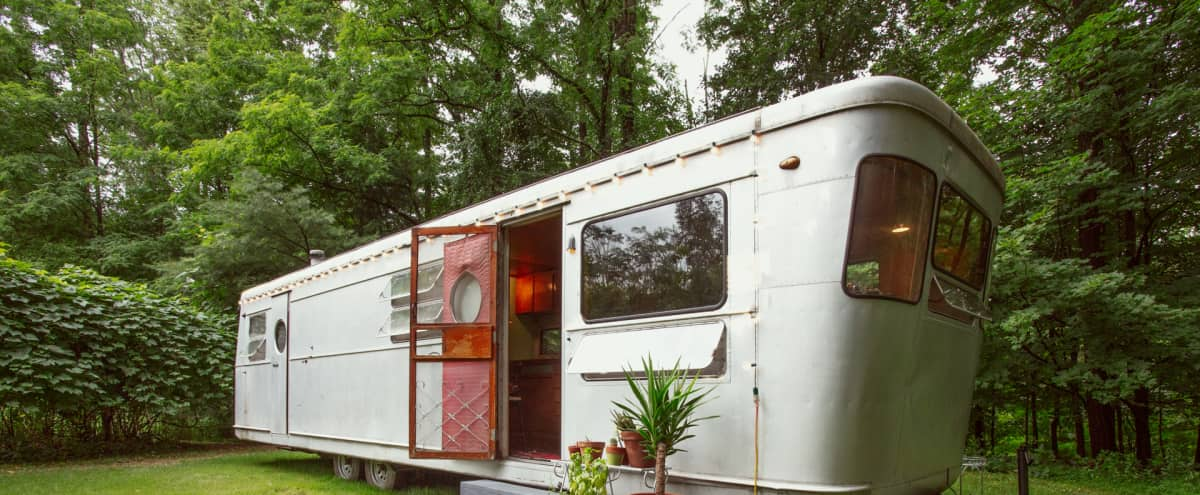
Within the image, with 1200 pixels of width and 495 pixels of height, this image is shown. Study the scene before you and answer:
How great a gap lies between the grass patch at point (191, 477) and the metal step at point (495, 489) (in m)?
1.85

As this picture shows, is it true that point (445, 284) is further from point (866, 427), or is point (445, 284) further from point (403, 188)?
point (403, 188)

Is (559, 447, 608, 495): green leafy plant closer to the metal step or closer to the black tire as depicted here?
the metal step

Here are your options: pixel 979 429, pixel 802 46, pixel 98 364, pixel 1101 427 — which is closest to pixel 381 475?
pixel 98 364

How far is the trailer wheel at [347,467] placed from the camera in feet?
25.0

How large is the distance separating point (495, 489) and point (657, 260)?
1.97 metres

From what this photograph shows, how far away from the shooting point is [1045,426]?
42.9 feet

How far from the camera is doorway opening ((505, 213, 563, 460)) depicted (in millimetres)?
7129

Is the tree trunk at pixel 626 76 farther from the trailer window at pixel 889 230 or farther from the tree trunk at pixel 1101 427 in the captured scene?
the trailer window at pixel 889 230

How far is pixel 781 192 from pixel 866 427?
117 centimetres

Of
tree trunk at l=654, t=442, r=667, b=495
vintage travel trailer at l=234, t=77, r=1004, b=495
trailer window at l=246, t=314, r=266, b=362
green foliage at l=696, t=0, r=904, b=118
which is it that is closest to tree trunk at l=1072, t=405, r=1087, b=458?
green foliage at l=696, t=0, r=904, b=118

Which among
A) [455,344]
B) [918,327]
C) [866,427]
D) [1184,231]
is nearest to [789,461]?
[866,427]

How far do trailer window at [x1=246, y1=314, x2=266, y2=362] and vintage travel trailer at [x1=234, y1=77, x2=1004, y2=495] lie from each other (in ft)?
14.4

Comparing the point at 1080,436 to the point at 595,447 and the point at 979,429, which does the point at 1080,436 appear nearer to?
the point at 979,429

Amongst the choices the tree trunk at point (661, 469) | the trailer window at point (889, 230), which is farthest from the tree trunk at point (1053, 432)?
the tree trunk at point (661, 469)
